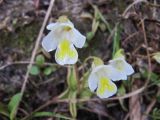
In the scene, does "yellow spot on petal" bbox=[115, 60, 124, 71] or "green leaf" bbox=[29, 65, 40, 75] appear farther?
"green leaf" bbox=[29, 65, 40, 75]

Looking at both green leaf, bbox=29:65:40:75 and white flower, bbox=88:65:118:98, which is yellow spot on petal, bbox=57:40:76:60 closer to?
white flower, bbox=88:65:118:98

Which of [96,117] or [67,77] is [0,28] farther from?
[96,117]

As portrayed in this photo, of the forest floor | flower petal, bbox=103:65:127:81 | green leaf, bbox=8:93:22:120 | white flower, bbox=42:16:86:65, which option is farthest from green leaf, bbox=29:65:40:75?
flower petal, bbox=103:65:127:81

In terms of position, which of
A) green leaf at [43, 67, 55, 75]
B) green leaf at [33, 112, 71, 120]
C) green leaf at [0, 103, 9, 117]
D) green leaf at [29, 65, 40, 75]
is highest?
green leaf at [29, 65, 40, 75]

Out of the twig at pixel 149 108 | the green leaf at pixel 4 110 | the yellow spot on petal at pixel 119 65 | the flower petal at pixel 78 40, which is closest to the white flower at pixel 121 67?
the yellow spot on petal at pixel 119 65

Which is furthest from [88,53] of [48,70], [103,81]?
[103,81]
